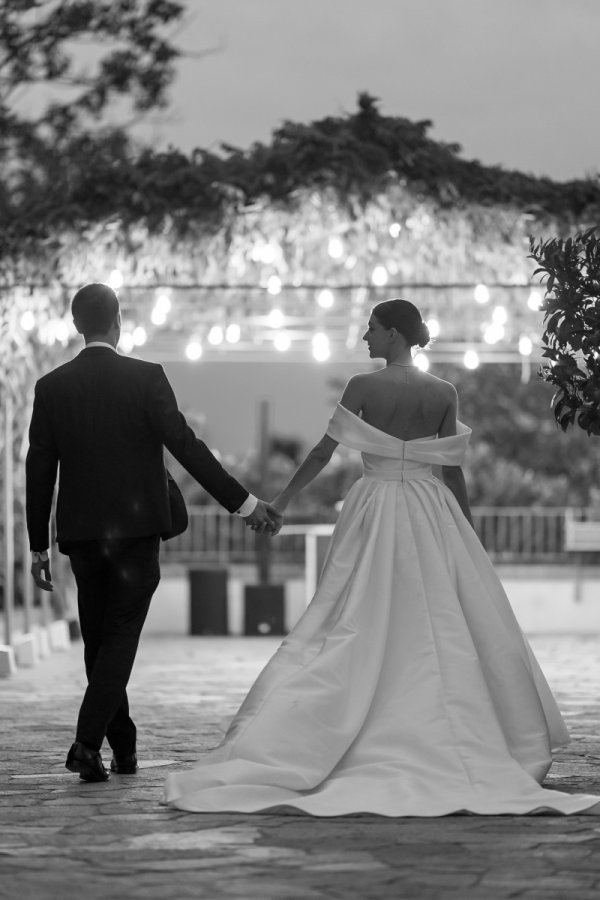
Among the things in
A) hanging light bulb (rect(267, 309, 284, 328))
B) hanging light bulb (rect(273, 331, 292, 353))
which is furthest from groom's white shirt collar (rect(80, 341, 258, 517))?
hanging light bulb (rect(273, 331, 292, 353))

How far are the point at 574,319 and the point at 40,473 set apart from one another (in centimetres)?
216

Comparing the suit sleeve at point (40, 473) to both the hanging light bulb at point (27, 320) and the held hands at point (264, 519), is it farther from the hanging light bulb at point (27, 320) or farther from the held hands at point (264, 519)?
the hanging light bulb at point (27, 320)

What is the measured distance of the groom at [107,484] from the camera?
19.7 ft

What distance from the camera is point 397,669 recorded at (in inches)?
231

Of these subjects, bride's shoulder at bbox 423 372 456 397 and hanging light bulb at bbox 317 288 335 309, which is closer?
bride's shoulder at bbox 423 372 456 397

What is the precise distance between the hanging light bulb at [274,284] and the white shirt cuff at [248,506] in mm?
6034

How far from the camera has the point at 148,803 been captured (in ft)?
18.2

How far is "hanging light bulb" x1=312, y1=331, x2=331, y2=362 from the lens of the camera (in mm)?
14406

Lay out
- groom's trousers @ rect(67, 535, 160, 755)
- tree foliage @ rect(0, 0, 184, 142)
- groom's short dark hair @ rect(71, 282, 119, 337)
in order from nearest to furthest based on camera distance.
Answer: groom's trousers @ rect(67, 535, 160, 755)
groom's short dark hair @ rect(71, 282, 119, 337)
tree foliage @ rect(0, 0, 184, 142)

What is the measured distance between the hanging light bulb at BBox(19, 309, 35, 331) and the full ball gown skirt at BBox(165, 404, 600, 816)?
551cm

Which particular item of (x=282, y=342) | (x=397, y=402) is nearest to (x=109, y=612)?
(x=397, y=402)

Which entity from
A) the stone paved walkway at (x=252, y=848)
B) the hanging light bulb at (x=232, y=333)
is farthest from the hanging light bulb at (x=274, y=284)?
the stone paved walkway at (x=252, y=848)

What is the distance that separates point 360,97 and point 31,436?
18.6 feet

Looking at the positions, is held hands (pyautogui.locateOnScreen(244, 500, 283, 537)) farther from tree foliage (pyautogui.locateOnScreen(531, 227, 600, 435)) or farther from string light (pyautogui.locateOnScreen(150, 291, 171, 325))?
string light (pyautogui.locateOnScreen(150, 291, 171, 325))
